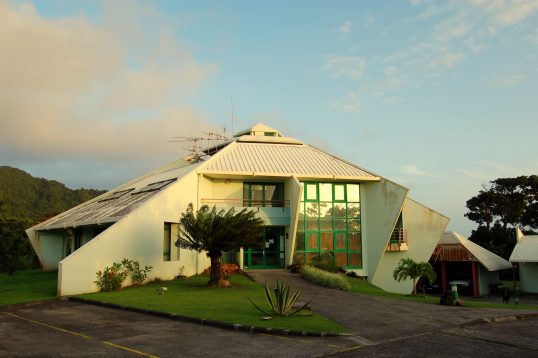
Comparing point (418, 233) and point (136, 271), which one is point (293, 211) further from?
point (136, 271)

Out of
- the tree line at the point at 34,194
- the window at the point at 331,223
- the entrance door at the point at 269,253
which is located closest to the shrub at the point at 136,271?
the entrance door at the point at 269,253

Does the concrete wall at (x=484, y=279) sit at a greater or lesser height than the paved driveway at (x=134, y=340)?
lesser

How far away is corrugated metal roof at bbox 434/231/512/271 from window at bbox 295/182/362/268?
36.1 feet

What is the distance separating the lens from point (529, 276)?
35.7 meters

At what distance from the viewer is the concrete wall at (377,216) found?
29156 millimetres

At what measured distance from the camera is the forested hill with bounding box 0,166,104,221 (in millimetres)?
75044

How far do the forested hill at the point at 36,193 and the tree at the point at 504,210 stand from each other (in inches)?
2337

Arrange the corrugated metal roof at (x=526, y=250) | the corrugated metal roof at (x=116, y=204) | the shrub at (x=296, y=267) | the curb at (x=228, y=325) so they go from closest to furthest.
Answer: the curb at (x=228, y=325) → the corrugated metal roof at (x=116, y=204) → the shrub at (x=296, y=267) → the corrugated metal roof at (x=526, y=250)

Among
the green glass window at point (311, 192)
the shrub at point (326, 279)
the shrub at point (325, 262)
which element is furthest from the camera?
the green glass window at point (311, 192)

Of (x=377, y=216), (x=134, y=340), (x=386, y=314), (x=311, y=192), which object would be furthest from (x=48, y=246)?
(x=386, y=314)

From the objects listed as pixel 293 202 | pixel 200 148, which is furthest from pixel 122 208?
pixel 200 148

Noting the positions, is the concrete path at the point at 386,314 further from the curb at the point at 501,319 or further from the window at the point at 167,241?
the window at the point at 167,241

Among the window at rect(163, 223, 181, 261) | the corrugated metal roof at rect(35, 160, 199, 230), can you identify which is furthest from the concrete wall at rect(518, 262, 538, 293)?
→ the window at rect(163, 223, 181, 261)

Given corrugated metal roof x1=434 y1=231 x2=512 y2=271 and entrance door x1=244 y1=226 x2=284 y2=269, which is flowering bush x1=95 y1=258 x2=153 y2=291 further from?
corrugated metal roof x1=434 y1=231 x2=512 y2=271
